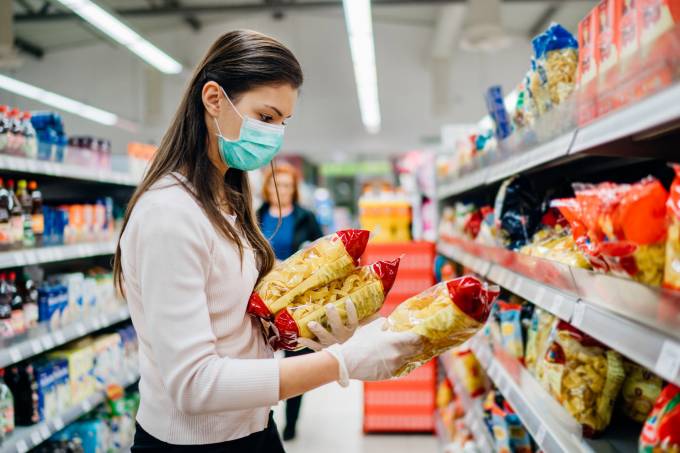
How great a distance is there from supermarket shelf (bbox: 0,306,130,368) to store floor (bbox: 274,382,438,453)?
1.57m

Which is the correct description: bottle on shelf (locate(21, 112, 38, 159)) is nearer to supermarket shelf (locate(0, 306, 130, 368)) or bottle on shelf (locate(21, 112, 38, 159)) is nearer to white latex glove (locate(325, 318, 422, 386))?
supermarket shelf (locate(0, 306, 130, 368))

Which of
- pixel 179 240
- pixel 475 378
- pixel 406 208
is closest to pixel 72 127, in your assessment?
pixel 406 208

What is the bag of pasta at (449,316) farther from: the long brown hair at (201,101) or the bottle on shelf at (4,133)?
the bottle on shelf at (4,133)

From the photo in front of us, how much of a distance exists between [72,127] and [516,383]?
45.7 feet

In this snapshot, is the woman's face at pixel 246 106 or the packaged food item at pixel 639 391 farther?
the packaged food item at pixel 639 391

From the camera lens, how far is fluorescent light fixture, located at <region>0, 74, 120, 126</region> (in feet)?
29.7

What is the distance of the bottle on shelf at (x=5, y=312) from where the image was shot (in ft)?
7.90

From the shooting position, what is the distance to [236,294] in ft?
4.06

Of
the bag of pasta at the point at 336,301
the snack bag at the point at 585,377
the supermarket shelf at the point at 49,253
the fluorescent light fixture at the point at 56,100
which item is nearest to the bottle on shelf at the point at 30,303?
the supermarket shelf at the point at 49,253

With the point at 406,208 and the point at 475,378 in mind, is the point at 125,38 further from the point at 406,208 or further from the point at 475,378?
the point at 475,378

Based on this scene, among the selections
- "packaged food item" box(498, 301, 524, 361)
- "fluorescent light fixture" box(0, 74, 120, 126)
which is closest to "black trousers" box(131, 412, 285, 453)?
"packaged food item" box(498, 301, 524, 361)

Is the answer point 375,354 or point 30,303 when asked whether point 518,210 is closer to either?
point 375,354

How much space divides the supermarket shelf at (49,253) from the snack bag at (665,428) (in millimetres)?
2310

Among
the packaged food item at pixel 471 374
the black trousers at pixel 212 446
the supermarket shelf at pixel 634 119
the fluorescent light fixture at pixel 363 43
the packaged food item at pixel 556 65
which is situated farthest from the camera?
the fluorescent light fixture at pixel 363 43
